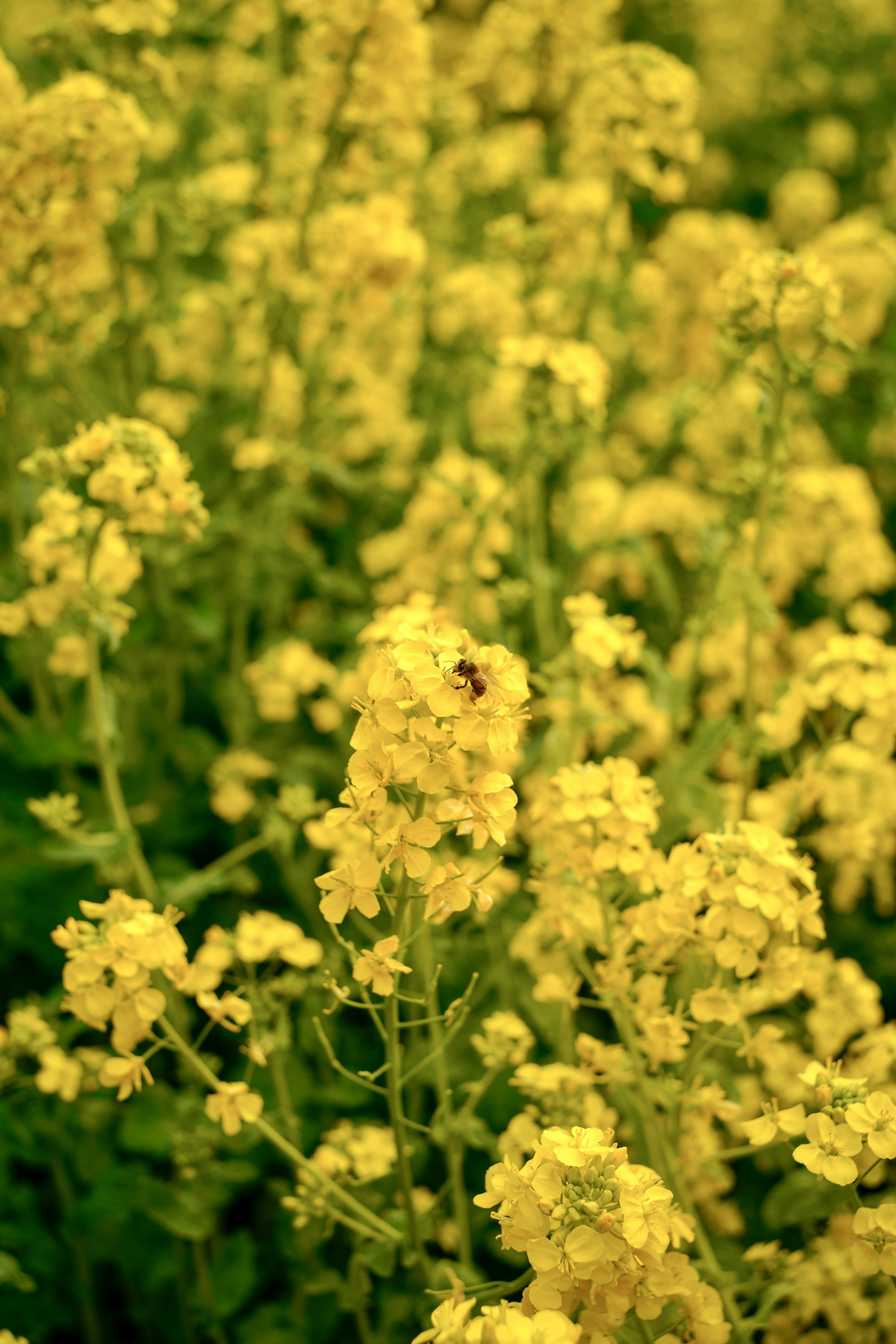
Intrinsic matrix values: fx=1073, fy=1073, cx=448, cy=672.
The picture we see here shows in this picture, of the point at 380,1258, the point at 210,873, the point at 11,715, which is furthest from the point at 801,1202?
the point at 11,715

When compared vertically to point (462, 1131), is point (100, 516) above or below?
above

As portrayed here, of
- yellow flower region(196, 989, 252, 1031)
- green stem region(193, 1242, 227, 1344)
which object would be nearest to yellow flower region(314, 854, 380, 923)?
yellow flower region(196, 989, 252, 1031)

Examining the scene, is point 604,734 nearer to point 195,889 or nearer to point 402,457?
point 195,889

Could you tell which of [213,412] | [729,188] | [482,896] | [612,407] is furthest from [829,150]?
[482,896]

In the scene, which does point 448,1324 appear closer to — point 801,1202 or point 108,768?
point 801,1202

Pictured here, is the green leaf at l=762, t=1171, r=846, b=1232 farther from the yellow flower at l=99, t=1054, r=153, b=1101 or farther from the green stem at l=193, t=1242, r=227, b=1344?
the yellow flower at l=99, t=1054, r=153, b=1101

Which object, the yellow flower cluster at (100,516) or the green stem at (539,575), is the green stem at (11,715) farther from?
the green stem at (539,575)

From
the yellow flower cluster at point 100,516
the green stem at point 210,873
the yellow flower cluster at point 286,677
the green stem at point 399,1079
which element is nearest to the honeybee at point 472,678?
the green stem at point 399,1079
